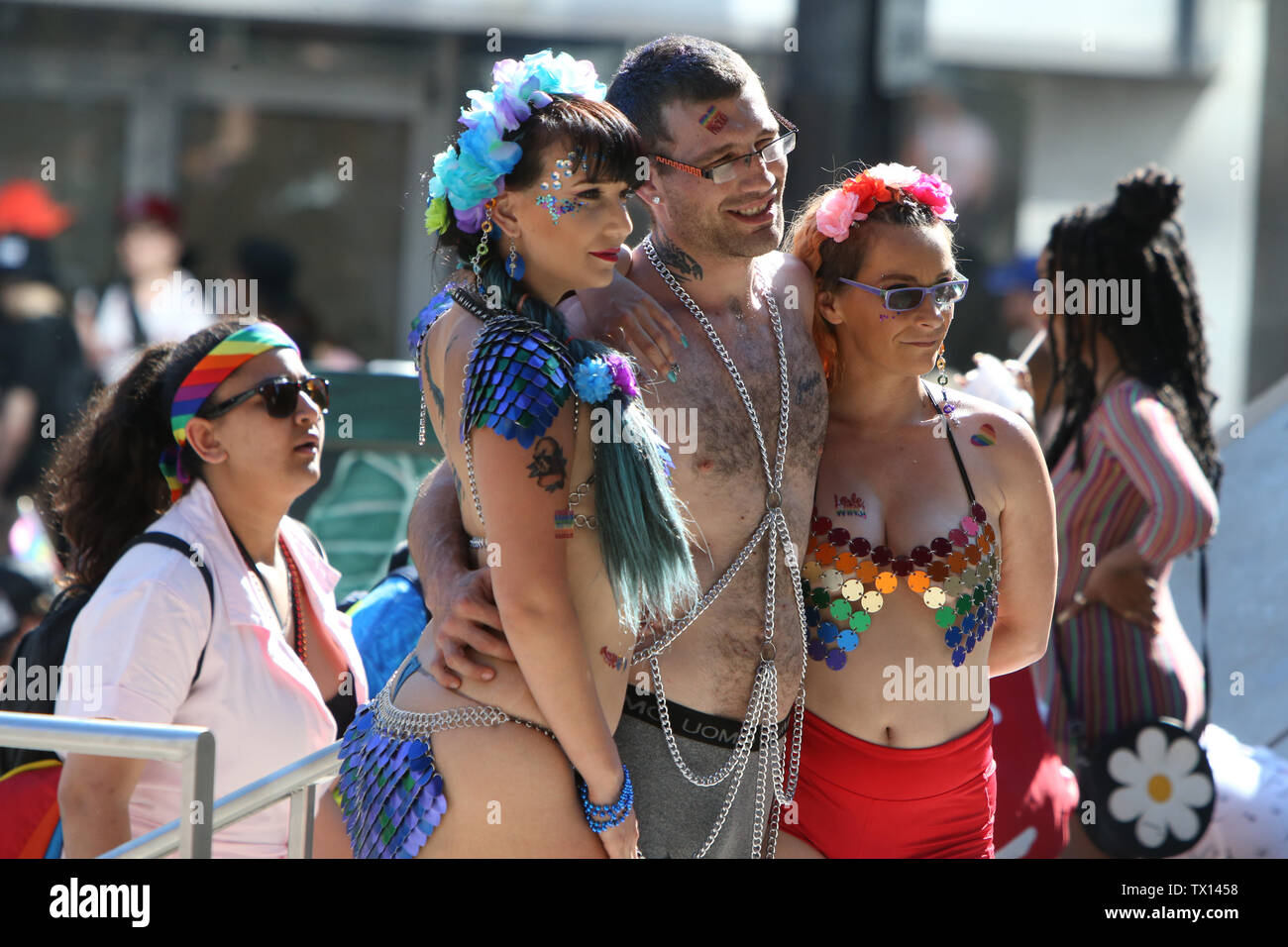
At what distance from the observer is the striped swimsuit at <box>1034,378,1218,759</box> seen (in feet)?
12.1

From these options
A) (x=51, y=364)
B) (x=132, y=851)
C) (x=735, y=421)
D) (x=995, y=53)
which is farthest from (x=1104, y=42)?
(x=132, y=851)

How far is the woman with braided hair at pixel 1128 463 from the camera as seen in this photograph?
12.2 feet

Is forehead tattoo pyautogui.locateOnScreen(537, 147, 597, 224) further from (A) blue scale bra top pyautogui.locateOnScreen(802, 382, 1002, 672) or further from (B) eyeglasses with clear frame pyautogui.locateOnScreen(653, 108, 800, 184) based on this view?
(A) blue scale bra top pyautogui.locateOnScreen(802, 382, 1002, 672)

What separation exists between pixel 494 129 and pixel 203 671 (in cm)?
131

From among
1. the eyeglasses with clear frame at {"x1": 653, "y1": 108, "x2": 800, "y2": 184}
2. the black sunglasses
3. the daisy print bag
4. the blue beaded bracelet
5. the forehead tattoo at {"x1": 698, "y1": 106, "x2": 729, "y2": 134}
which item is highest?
the forehead tattoo at {"x1": 698, "y1": 106, "x2": 729, "y2": 134}

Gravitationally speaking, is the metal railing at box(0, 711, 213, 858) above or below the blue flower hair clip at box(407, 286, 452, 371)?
below

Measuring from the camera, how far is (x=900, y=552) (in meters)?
2.69

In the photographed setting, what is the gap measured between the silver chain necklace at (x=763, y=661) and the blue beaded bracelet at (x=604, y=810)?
0.81 feet

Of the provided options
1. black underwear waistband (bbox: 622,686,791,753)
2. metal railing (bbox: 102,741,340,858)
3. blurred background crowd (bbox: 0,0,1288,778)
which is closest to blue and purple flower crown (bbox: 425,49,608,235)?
black underwear waistband (bbox: 622,686,791,753)

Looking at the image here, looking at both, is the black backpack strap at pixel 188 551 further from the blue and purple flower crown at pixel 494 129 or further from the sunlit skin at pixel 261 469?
the blue and purple flower crown at pixel 494 129

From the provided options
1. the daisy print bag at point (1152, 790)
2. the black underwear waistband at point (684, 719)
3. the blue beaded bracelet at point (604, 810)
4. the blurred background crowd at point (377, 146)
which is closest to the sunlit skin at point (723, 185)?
the black underwear waistband at point (684, 719)

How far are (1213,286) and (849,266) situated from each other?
6840 mm

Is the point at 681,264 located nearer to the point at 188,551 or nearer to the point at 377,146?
the point at 188,551

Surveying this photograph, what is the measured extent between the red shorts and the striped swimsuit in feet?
3.92
